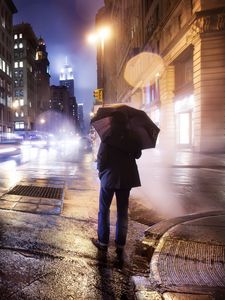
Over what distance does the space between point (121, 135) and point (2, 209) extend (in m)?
3.61

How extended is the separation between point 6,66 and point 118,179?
8869 cm

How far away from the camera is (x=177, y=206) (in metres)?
6.89

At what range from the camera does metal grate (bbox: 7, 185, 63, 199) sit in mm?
7945

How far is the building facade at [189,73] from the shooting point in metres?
21.2

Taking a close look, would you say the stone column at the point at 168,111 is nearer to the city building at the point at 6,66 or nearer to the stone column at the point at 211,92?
the stone column at the point at 211,92

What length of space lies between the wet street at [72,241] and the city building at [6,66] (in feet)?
243

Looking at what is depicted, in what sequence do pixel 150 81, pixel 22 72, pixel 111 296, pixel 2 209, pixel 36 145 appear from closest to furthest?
pixel 111 296, pixel 2 209, pixel 150 81, pixel 36 145, pixel 22 72

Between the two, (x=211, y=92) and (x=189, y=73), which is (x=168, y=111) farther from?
(x=211, y=92)

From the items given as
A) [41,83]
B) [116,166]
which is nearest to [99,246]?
[116,166]

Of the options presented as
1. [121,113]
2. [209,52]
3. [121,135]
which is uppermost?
[209,52]

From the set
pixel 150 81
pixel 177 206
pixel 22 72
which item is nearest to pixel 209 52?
pixel 150 81

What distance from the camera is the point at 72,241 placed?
182 inches

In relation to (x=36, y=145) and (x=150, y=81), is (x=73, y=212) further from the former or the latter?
(x=36, y=145)

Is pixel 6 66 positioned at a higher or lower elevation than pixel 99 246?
higher
